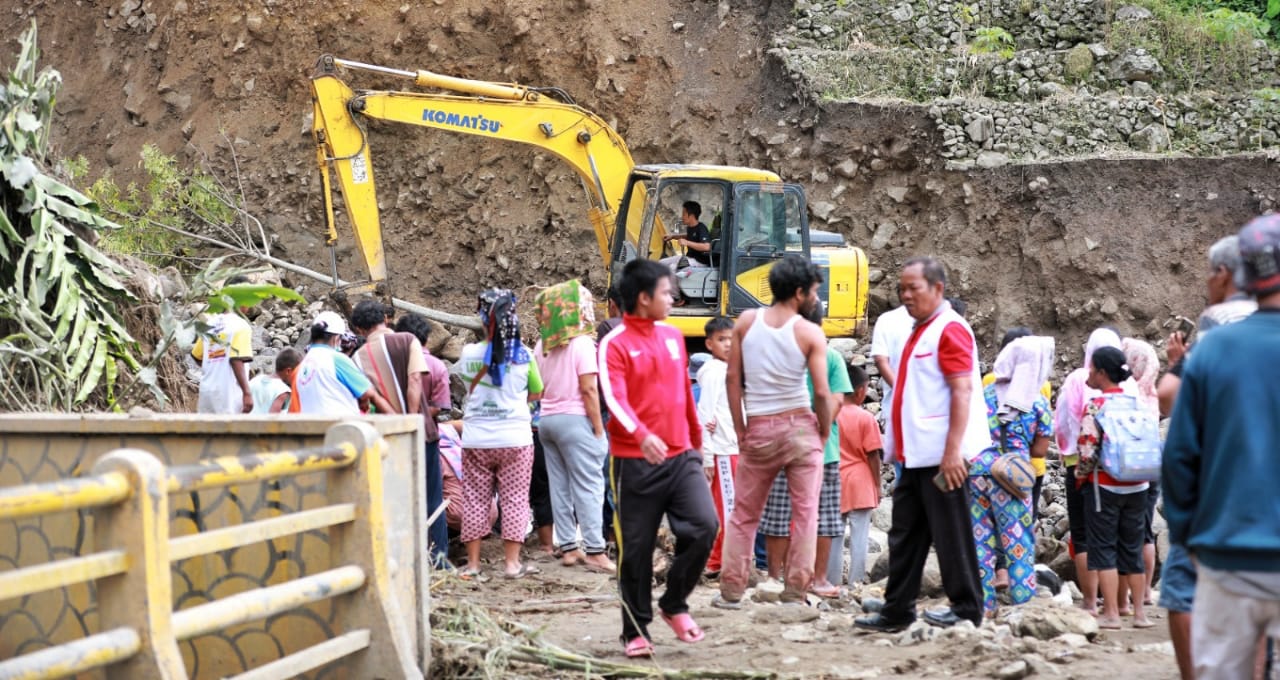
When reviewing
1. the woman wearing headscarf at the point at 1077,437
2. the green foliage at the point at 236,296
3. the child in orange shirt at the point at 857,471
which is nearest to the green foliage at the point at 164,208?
the green foliage at the point at 236,296

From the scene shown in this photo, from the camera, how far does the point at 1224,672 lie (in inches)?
140

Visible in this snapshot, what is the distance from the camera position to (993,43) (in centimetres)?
1916

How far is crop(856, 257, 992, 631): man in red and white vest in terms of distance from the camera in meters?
6.04

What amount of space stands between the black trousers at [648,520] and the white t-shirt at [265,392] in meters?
3.70

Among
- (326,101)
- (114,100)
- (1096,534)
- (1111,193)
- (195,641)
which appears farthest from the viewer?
(114,100)

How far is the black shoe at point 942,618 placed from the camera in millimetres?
6207

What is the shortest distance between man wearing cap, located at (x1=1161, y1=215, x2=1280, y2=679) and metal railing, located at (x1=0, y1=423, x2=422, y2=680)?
8.52 feet

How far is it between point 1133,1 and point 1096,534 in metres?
14.4

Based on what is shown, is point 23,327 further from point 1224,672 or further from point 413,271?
point 413,271

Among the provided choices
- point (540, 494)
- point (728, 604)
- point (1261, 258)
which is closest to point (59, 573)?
point (1261, 258)

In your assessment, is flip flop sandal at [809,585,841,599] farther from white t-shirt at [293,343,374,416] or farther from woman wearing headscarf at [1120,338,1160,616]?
white t-shirt at [293,343,374,416]

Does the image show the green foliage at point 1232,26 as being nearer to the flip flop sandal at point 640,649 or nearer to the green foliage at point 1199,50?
the green foliage at point 1199,50

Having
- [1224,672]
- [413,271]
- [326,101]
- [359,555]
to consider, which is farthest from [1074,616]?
[413,271]

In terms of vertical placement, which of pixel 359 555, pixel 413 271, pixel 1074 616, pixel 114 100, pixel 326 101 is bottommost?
pixel 1074 616
